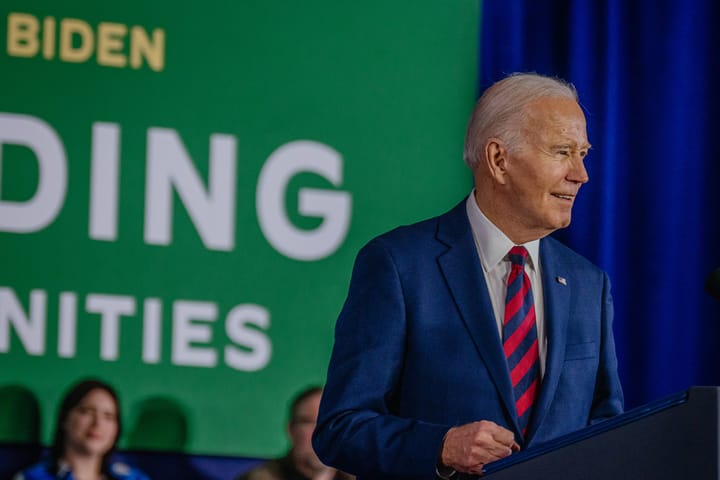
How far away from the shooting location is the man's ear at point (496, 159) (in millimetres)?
2379

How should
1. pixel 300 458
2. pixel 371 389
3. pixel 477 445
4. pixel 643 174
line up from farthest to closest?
pixel 643 174
pixel 300 458
pixel 371 389
pixel 477 445

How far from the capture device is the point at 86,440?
4219 mm

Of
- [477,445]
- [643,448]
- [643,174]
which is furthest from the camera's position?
[643,174]

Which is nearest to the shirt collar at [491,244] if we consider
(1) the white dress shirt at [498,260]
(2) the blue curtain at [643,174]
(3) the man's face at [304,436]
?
(1) the white dress shirt at [498,260]

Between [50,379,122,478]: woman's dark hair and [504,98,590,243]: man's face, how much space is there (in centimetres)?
223

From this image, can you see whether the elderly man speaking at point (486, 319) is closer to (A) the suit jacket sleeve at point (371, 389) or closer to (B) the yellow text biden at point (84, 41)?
(A) the suit jacket sleeve at point (371, 389)

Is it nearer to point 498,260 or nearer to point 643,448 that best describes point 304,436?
point 498,260

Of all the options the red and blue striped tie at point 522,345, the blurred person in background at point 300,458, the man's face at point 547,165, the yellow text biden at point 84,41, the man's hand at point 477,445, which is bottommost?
the blurred person in background at point 300,458

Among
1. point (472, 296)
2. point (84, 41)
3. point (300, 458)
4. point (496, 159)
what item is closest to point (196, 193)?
point (84, 41)

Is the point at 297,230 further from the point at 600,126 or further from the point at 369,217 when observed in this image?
the point at 600,126

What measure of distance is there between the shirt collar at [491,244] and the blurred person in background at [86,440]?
7.10 ft

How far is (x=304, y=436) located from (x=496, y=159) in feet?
7.29

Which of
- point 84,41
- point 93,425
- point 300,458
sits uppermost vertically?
point 84,41

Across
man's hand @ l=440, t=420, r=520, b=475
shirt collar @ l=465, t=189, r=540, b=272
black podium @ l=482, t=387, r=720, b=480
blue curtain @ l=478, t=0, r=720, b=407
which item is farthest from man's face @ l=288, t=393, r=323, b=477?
black podium @ l=482, t=387, r=720, b=480
